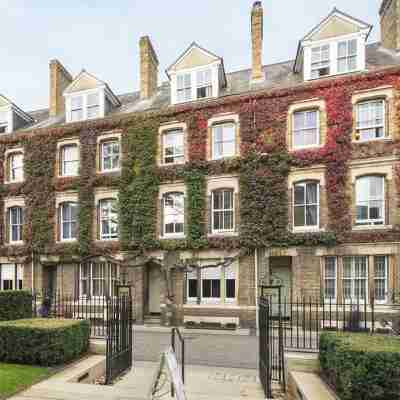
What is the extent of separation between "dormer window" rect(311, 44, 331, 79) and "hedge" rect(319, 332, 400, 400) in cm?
1420

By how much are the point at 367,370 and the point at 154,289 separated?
14.2m

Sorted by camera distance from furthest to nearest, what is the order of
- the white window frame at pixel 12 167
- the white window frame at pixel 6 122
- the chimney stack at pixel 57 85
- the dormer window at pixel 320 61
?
1. the white window frame at pixel 6 122
2. the chimney stack at pixel 57 85
3. the white window frame at pixel 12 167
4. the dormer window at pixel 320 61

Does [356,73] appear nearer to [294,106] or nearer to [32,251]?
[294,106]

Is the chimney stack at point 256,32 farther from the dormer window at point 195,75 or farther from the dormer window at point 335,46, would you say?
the dormer window at point 335,46

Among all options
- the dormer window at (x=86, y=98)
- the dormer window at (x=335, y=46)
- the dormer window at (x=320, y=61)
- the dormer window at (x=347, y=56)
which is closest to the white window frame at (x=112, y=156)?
the dormer window at (x=86, y=98)

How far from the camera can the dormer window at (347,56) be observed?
55.0 ft

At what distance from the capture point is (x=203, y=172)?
1780 cm

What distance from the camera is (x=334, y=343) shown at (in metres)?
6.70

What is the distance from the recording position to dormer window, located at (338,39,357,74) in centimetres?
1675

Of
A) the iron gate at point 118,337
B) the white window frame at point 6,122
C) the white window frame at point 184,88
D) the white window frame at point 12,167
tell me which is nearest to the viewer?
the iron gate at point 118,337

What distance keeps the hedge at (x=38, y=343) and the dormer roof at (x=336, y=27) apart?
652 inches

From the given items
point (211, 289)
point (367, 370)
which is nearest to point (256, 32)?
point (211, 289)

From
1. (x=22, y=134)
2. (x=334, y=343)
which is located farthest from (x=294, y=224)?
(x=22, y=134)

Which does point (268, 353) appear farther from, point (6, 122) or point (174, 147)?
point (6, 122)
